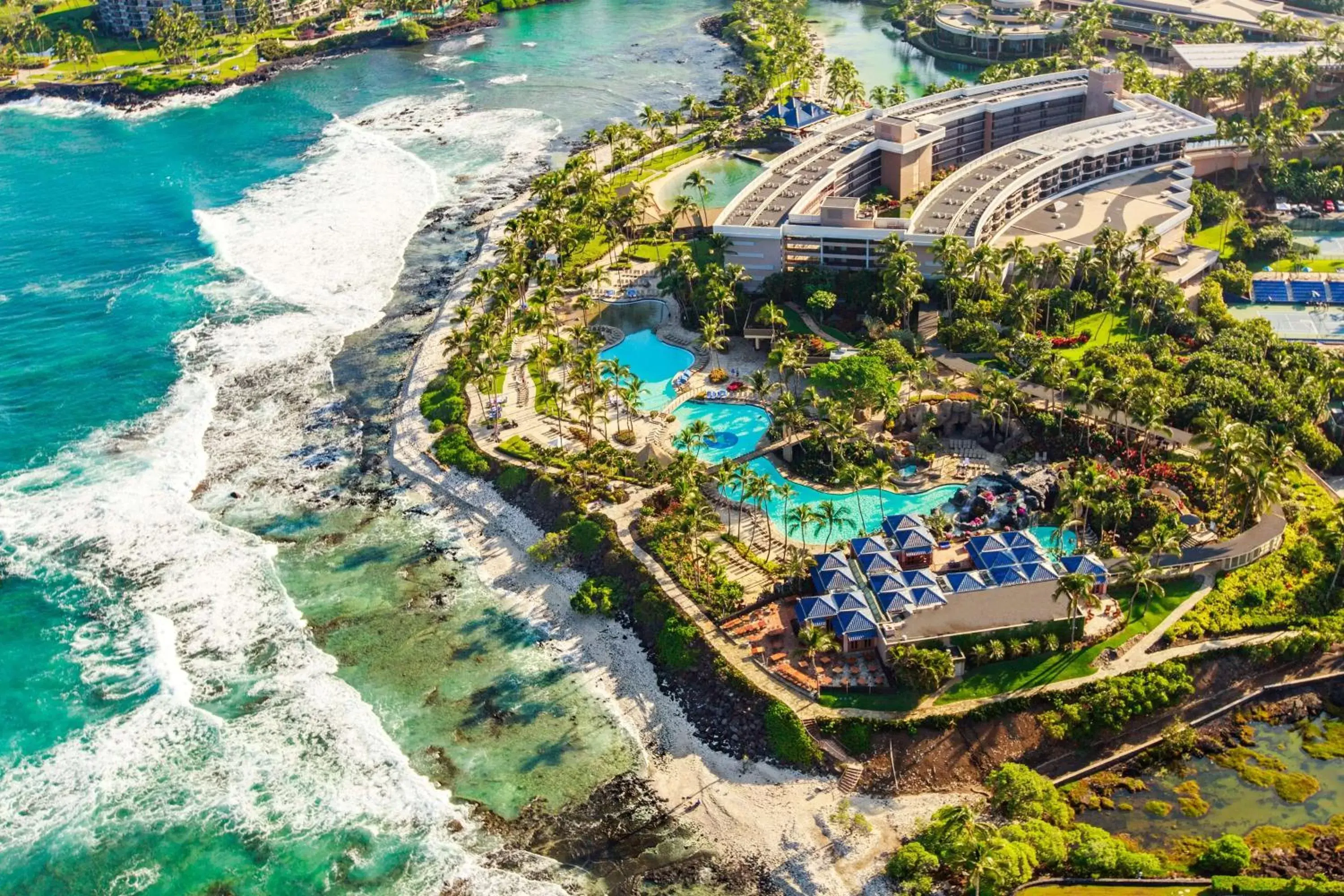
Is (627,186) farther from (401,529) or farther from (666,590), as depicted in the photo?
(666,590)

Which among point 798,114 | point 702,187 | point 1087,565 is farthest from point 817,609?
point 798,114

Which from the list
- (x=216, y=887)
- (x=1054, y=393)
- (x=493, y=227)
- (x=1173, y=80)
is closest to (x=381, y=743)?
(x=216, y=887)

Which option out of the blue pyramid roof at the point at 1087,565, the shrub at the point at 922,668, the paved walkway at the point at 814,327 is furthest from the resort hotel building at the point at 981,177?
the shrub at the point at 922,668

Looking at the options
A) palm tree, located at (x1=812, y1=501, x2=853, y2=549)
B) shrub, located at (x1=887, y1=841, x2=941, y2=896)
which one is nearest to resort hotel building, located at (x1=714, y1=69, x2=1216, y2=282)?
palm tree, located at (x1=812, y1=501, x2=853, y2=549)

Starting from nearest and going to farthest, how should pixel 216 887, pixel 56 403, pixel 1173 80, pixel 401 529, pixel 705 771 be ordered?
pixel 216 887
pixel 705 771
pixel 401 529
pixel 56 403
pixel 1173 80

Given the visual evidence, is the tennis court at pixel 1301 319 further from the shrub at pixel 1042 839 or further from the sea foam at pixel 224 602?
the sea foam at pixel 224 602

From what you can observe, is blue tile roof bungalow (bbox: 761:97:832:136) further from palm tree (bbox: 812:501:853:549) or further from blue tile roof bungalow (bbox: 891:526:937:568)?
blue tile roof bungalow (bbox: 891:526:937:568)

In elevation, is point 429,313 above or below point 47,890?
above
